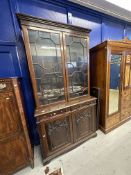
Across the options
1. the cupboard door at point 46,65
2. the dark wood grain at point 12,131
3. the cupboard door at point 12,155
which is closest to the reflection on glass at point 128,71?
the cupboard door at point 46,65

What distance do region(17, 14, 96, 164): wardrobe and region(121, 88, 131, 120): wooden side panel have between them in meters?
0.98

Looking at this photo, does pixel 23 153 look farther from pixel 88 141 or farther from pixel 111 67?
pixel 111 67

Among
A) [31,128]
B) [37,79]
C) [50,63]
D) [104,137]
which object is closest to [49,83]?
[37,79]

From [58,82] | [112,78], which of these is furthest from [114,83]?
[58,82]

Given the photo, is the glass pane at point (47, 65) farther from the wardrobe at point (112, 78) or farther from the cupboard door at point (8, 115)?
the wardrobe at point (112, 78)

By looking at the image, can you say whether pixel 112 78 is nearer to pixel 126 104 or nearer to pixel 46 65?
pixel 126 104

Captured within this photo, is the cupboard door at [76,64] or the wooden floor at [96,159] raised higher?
the cupboard door at [76,64]

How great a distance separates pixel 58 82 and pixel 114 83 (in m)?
1.33

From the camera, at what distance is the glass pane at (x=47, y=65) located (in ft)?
5.01

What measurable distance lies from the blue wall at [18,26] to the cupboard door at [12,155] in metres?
0.55

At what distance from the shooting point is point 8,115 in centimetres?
138

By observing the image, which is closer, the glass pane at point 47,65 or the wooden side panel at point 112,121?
the glass pane at point 47,65

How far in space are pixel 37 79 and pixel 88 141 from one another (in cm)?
169

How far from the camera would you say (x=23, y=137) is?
1538mm
